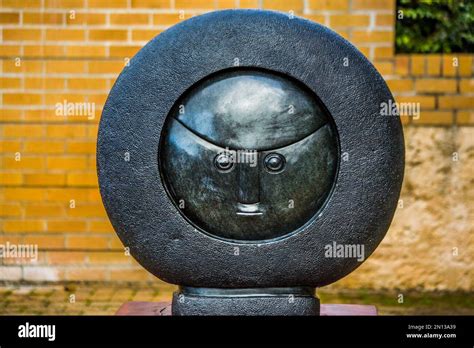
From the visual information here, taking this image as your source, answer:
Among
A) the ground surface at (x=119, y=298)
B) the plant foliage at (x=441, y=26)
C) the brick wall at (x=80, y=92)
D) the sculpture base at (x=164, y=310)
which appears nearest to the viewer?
the sculpture base at (x=164, y=310)

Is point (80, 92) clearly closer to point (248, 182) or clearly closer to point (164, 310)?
point (164, 310)

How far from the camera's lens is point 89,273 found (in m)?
6.31

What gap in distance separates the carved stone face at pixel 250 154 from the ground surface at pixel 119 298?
2.41m

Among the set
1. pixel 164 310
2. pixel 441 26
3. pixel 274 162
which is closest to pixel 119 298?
pixel 164 310

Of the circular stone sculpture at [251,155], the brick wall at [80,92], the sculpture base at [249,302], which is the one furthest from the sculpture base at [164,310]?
the brick wall at [80,92]

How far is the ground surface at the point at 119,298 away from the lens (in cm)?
591

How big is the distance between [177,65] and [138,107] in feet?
0.76

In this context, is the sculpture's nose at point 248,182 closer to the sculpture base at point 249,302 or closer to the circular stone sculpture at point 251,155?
the circular stone sculpture at point 251,155

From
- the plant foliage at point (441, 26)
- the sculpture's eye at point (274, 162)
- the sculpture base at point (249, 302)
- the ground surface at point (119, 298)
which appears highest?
the plant foliage at point (441, 26)

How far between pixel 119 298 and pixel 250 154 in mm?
2860

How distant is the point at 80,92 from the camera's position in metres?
6.27

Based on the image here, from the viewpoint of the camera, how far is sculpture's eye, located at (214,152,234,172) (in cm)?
357

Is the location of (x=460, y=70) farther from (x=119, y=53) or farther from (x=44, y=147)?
(x=44, y=147)

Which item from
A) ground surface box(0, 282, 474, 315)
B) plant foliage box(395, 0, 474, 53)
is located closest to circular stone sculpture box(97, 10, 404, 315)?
ground surface box(0, 282, 474, 315)
